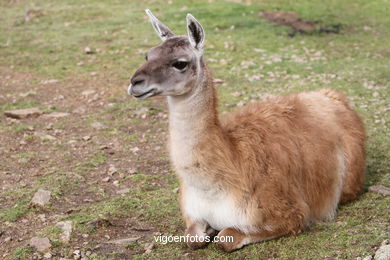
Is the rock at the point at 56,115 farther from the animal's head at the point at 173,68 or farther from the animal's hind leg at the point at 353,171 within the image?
the animal's hind leg at the point at 353,171

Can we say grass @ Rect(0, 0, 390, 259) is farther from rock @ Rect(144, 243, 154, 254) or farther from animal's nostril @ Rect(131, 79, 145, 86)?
animal's nostril @ Rect(131, 79, 145, 86)

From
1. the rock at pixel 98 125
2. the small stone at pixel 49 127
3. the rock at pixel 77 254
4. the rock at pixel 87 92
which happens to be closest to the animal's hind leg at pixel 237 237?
the rock at pixel 77 254

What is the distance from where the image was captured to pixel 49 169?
6.56 meters

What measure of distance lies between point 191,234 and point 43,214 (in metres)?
1.49

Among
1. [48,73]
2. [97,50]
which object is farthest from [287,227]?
[97,50]

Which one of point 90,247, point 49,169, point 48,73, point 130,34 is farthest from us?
point 130,34

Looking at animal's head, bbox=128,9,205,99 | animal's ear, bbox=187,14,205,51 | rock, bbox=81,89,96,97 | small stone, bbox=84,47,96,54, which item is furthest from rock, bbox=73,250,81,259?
small stone, bbox=84,47,96,54

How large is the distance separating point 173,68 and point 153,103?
426 cm

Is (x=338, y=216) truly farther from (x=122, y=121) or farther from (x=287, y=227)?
(x=122, y=121)

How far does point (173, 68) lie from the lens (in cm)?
451

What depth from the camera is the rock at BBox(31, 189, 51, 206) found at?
18.3ft

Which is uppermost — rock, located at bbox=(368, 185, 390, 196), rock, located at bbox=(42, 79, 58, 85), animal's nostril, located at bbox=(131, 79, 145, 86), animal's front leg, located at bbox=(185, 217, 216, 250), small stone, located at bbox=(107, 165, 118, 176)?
animal's nostril, located at bbox=(131, 79, 145, 86)

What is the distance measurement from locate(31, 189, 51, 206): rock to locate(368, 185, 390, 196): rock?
2.88 metres

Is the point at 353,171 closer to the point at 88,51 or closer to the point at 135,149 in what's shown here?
the point at 135,149
